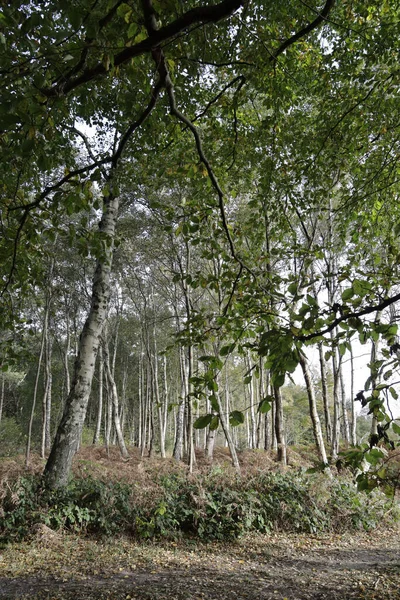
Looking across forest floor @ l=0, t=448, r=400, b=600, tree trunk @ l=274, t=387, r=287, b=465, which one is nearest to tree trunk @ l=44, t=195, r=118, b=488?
forest floor @ l=0, t=448, r=400, b=600

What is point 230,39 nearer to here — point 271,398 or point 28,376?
point 271,398

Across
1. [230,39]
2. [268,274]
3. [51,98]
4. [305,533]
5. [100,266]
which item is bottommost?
[305,533]

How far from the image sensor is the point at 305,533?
24.5ft

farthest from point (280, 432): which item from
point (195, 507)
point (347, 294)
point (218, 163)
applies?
point (347, 294)

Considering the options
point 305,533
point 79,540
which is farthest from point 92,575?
point 305,533

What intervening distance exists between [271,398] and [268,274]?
1647 millimetres

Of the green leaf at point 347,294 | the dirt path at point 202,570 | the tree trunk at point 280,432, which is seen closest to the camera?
the green leaf at point 347,294

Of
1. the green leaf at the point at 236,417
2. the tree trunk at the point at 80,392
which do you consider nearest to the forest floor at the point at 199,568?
the tree trunk at the point at 80,392

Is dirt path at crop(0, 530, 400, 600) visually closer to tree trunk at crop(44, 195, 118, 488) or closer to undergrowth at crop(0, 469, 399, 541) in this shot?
undergrowth at crop(0, 469, 399, 541)

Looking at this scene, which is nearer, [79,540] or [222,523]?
[79,540]

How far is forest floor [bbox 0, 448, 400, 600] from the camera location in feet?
15.1

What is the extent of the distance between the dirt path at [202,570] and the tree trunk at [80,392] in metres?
1.21

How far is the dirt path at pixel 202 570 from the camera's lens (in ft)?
15.1

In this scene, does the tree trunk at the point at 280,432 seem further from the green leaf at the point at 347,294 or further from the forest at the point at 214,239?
the green leaf at the point at 347,294
